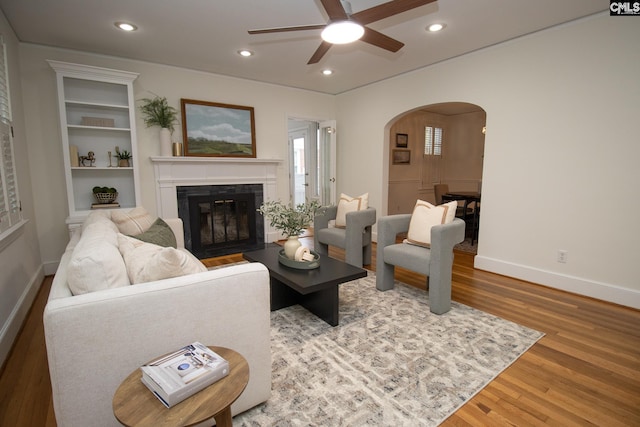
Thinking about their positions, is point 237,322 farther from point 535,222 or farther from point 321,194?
point 321,194

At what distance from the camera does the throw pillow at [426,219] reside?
2.96 m

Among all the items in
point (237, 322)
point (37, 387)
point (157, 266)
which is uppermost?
point (157, 266)

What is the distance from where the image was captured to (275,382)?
187 centimetres

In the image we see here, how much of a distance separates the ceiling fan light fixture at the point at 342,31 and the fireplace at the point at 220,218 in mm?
2974

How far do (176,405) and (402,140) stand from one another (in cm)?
661

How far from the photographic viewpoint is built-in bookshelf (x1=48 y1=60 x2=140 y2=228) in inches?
141

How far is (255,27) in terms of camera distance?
3.12 m

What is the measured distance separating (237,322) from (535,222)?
339 centimetres

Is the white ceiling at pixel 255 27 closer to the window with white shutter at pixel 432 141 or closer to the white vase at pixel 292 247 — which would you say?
the white vase at pixel 292 247

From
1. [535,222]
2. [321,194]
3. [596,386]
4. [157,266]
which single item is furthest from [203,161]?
[596,386]

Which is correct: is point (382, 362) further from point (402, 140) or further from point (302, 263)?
point (402, 140)

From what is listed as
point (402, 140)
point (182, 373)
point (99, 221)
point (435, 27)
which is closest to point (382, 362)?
point (182, 373)

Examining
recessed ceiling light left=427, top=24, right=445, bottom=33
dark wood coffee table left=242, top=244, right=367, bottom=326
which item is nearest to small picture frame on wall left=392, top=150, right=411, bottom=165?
recessed ceiling light left=427, top=24, right=445, bottom=33

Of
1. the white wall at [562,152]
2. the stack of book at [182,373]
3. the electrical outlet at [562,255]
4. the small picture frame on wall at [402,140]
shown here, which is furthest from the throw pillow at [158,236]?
the small picture frame on wall at [402,140]
